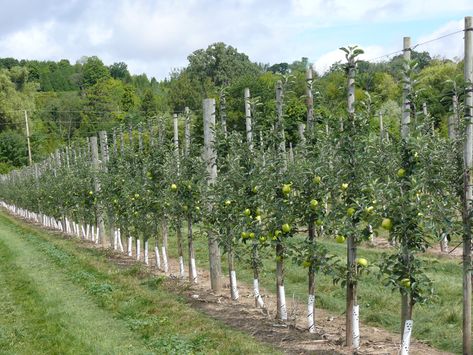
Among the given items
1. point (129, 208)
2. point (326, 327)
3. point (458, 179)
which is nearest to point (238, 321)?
point (326, 327)

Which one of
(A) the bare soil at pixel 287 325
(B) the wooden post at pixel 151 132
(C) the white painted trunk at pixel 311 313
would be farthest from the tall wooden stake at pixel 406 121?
(B) the wooden post at pixel 151 132

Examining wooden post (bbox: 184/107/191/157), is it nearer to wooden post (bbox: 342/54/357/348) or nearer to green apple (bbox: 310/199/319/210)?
green apple (bbox: 310/199/319/210)

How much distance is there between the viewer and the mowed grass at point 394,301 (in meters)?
8.49

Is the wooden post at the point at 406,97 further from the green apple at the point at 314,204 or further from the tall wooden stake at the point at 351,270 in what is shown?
the green apple at the point at 314,204

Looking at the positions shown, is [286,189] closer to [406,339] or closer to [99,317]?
[406,339]

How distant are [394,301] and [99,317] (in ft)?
16.4

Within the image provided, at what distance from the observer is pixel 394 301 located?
10.6 meters

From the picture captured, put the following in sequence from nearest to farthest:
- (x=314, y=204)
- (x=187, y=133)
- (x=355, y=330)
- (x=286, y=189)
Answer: (x=355, y=330) → (x=314, y=204) → (x=286, y=189) → (x=187, y=133)

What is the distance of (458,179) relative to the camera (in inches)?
275

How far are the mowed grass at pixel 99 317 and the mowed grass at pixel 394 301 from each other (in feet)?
6.08

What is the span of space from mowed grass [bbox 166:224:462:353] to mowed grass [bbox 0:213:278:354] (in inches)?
72.9

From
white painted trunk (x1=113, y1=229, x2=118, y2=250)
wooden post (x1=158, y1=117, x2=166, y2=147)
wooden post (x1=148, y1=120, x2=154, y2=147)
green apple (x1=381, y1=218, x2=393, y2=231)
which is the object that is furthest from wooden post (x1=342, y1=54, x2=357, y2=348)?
white painted trunk (x1=113, y1=229, x2=118, y2=250)

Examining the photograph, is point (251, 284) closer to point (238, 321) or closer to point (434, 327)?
point (238, 321)

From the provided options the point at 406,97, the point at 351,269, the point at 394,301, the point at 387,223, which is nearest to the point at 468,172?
the point at 406,97
